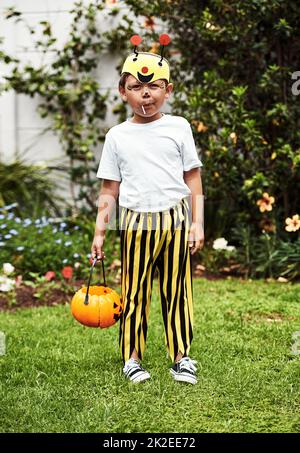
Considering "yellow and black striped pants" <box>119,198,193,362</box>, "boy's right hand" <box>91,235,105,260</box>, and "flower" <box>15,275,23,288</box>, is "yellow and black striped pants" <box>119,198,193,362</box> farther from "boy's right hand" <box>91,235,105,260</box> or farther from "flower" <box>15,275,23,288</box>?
"flower" <box>15,275,23,288</box>

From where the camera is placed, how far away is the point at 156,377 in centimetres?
320

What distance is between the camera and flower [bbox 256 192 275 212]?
5.24 meters

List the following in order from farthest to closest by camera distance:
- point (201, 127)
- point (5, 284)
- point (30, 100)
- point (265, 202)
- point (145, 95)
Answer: point (30, 100), point (201, 127), point (265, 202), point (5, 284), point (145, 95)

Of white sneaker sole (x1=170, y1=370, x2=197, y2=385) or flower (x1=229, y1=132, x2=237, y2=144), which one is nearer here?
white sneaker sole (x1=170, y1=370, x2=197, y2=385)

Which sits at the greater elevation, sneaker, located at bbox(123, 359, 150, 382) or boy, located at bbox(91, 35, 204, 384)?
boy, located at bbox(91, 35, 204, 384)

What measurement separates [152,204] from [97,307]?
0.50m

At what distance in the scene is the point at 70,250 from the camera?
5.52 metres

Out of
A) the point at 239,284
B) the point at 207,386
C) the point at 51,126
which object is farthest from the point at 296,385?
the point at 51,126

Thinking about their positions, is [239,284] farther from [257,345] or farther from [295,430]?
[295,430]

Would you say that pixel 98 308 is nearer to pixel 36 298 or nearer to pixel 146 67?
pixel 146 67

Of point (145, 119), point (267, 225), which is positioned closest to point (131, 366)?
point (145, 119)

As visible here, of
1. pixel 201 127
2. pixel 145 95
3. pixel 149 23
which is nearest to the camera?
pixel 145 95

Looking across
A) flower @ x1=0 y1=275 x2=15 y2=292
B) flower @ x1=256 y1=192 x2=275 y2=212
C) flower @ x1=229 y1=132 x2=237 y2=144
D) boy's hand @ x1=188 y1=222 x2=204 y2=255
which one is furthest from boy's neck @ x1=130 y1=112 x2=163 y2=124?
flower @ x1=256 y1=192 x2=275 y2=212

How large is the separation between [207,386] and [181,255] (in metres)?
0.56
